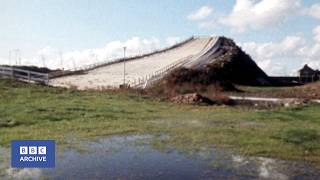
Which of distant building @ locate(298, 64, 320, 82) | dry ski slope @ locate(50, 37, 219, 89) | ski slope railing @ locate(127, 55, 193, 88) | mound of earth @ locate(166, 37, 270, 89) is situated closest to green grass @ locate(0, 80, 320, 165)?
ski slope railing @ locate(127, 55, 193, 88)

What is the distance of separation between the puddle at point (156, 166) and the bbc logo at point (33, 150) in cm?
93

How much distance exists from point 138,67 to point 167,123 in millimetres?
43293

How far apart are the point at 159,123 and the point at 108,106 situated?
7.16 meters

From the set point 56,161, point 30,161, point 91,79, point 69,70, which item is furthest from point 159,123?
point 69,70

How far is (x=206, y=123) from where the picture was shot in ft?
81.5

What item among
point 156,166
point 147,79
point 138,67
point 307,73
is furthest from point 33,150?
point 307,73

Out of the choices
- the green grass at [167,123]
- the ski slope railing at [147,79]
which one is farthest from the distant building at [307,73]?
→ the green grass at [167,123]

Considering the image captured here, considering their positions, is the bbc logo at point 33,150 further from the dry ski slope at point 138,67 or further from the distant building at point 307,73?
the distant building at point 307,73

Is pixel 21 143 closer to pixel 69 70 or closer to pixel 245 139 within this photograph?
pixel 245 139

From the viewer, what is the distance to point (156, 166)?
14828 mm

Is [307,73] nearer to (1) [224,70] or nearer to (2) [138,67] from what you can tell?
(1) [224,70]

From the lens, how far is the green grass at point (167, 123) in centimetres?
1856

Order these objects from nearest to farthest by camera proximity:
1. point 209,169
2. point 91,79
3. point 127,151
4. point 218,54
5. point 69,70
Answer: point 209,169 < point 127,151 < point 91,79 < point 69,70 < point 218,54

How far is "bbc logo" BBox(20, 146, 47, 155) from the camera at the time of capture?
12156mm
